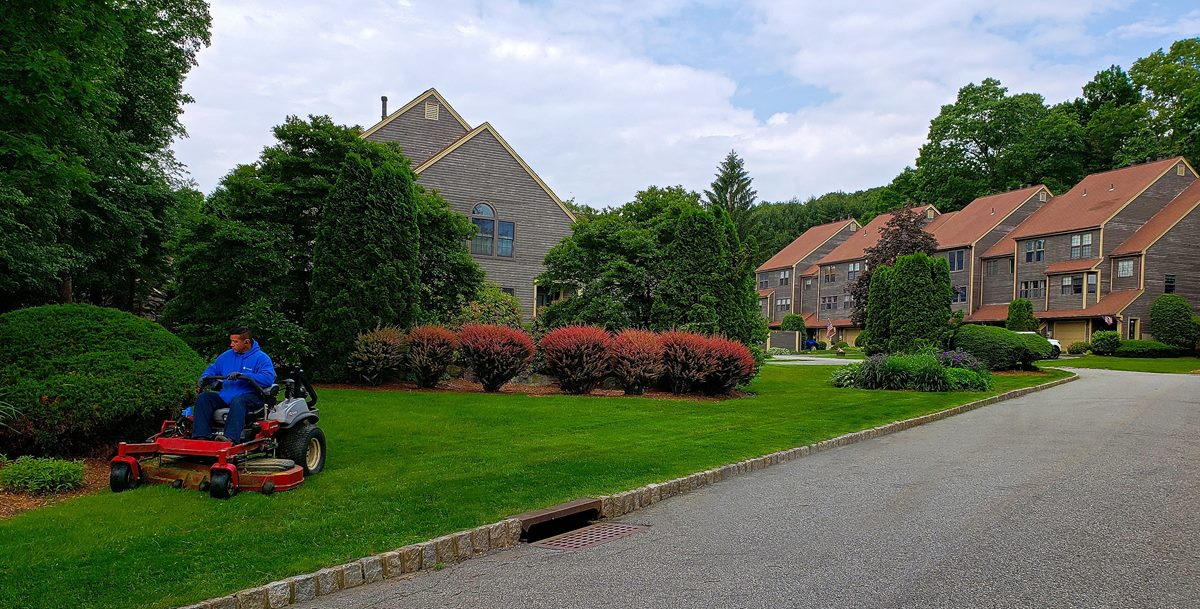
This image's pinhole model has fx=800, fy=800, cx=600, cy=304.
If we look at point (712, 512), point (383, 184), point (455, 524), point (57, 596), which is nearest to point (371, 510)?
point (455, 524)

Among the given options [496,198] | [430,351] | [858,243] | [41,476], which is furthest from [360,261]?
[858,243]

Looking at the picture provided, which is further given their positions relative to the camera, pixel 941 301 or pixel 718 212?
pixel 941 301

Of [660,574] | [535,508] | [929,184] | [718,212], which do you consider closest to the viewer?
[660,574]

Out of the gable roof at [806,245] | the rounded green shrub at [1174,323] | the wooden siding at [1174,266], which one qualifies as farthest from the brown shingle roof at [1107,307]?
the gable roof at [806,245]

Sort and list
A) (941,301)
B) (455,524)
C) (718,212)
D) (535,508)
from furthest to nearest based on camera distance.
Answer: (941,301)
(718,212)
(535,508)
(455,524)

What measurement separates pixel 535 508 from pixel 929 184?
81.8 metres

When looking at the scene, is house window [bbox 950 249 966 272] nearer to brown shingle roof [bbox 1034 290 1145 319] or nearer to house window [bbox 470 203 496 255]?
brown shingle roof [bbox 1034 290 1145 319]

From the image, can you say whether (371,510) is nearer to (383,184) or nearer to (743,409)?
(743,409)

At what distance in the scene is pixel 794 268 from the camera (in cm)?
7969

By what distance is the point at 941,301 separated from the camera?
99.9 ft

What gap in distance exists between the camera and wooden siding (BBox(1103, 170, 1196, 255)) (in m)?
51.0

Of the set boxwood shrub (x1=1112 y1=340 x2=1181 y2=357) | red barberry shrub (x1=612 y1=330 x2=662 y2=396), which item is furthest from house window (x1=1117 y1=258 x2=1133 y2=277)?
red barberry shrub (x1=612 y1=330 x2=662 y2=396)

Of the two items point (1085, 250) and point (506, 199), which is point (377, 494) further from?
point (1085, 250)

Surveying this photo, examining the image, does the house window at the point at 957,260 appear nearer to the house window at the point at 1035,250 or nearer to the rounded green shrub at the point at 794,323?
the house window at the point at 1035,250
